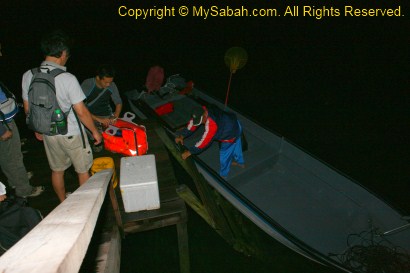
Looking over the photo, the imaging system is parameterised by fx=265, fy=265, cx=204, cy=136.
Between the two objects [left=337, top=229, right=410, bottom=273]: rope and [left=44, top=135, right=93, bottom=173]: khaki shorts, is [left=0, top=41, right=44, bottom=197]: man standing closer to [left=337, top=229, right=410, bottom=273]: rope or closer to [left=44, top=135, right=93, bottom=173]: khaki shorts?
[left=44, top=135, right=93, bottom=173]: khaki shorts

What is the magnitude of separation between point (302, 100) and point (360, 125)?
3.20 meters

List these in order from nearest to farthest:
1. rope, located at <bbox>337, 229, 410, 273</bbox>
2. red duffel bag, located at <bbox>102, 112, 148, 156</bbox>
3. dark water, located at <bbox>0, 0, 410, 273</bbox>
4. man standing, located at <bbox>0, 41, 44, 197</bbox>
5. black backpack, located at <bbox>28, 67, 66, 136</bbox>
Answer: black backpack, located at <bbox>28, 67, 66, 136</bbox>, man standing, located at <bbox>0, 41, 44, 197</bbox>, rope, located at <bbox>337, 229, 410, 273</bbox>, red duffel bag, located at <bbox>102, 112, 148, 156</bbox>, dark water, located at <bbox>0, 0, 410, 273</bbox>

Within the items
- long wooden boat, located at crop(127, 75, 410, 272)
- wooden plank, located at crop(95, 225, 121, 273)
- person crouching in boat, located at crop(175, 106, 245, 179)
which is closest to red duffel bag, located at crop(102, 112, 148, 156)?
person crouching in boat, located at crop(175, 106, 245, 179)

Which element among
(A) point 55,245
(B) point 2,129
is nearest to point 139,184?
(B) point 2,129

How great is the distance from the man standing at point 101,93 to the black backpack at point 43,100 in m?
1.73

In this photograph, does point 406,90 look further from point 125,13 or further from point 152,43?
point 125,13

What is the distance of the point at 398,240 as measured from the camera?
192 inches

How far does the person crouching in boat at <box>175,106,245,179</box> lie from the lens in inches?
214

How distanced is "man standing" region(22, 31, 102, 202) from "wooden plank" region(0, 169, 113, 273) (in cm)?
231

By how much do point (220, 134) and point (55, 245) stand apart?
193 inches

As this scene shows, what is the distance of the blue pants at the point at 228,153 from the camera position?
19.7ft

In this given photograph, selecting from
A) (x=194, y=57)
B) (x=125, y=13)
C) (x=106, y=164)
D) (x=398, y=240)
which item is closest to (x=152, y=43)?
(x=194, y=57)

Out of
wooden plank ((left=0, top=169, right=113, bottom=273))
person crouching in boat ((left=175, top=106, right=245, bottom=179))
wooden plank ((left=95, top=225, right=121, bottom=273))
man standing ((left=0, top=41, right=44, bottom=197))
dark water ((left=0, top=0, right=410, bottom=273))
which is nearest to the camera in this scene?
wooden plank ((left=0, top=169, right=113, bottom=273))

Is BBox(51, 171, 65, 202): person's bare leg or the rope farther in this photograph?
the rope
